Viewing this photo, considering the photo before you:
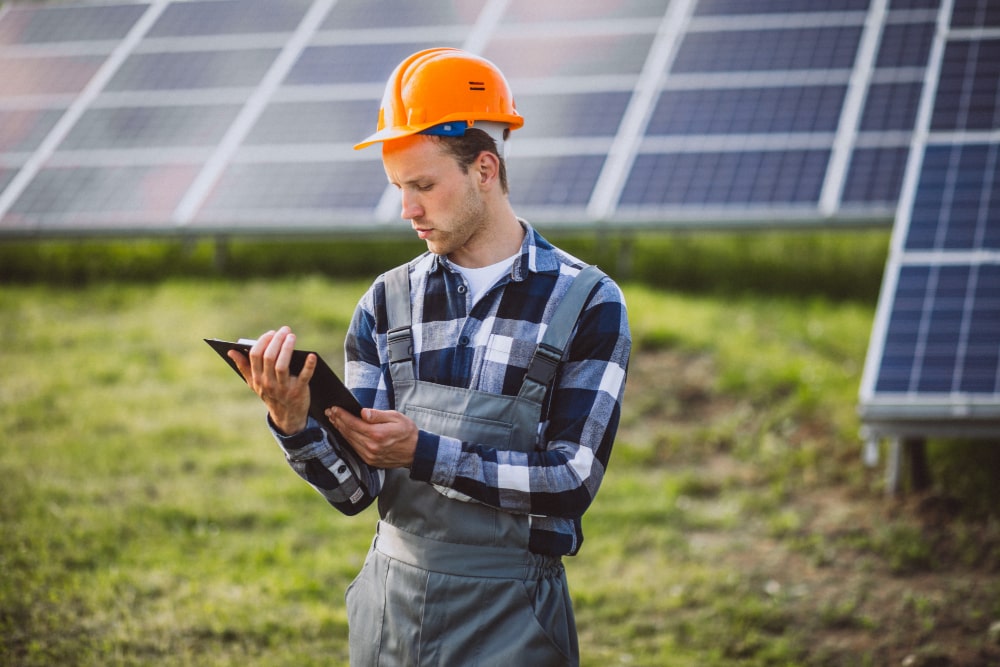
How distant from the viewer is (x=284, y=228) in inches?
328

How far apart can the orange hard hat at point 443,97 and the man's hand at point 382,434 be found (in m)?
0.61

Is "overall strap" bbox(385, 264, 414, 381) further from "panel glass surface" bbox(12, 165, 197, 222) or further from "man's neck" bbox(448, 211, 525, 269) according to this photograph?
"panel glass surface" bbox(12, 165, 197, 222)

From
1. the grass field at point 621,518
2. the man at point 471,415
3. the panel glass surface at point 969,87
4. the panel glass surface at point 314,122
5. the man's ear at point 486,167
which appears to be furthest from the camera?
the panel glass surface at point 314,122

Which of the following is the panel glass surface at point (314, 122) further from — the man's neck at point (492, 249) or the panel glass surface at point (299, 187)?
the man's neck at point (492, 249)

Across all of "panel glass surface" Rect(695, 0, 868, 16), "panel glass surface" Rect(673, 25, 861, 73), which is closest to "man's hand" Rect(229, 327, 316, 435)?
"panel glass surface" Rect(673, 25, 861, 73)

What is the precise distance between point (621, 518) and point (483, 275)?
3.29 metres

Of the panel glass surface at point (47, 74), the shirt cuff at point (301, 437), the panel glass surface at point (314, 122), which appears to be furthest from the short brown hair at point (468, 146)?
the panel glass surface at point (47, 74)

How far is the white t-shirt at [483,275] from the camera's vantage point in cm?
244

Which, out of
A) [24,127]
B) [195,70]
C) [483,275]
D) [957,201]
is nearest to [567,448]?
[483,275]

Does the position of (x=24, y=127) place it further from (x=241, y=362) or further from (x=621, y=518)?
(x=241, y=362)

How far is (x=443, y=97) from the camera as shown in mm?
2334

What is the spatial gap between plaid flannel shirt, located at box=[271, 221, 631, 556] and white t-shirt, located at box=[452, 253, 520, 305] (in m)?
0.02

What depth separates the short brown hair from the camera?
92.7 inches

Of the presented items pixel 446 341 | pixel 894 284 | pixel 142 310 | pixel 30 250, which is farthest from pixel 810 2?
pixel 446 341
